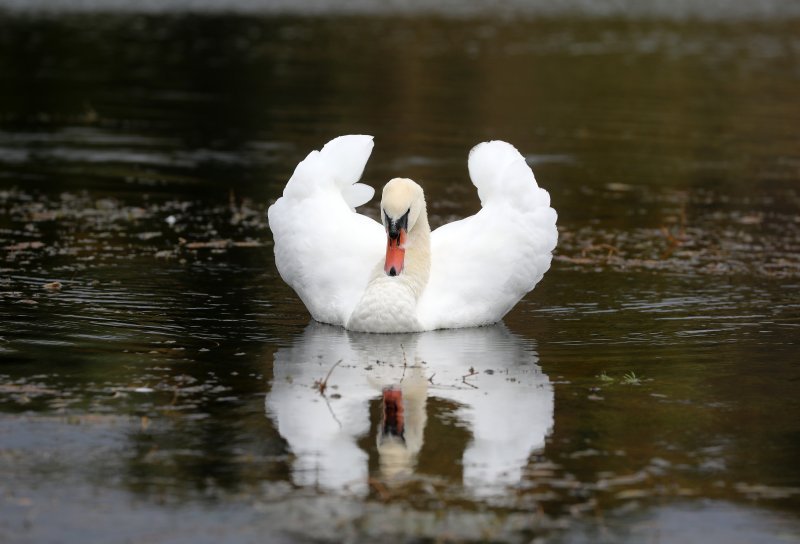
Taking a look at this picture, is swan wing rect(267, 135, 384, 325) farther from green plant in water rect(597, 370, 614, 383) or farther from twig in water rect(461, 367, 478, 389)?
green plant in water rect(597, 370, 614, 383)

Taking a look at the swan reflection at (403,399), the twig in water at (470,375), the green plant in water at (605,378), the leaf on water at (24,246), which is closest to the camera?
the swan reflection at (403,399)

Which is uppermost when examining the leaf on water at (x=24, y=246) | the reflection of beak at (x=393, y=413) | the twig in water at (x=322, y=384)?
the leaf on water at (x=24, y=246)

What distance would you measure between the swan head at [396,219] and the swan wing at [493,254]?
0.42 meters

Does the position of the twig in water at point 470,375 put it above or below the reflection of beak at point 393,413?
above

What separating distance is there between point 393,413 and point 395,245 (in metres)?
2.22

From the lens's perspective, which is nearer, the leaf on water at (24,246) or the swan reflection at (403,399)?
the swan reflection at (403,399)

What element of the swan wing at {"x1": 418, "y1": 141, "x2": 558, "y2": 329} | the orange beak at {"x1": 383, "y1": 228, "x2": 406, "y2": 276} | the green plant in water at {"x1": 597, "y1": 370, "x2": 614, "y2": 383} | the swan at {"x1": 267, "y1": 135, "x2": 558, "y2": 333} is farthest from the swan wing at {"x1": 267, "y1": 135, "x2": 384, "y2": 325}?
the green plant in water at {"x1": 597, "y1": 370, "x2": 614, "y2": 383}

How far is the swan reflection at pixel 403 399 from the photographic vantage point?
23.8 ft

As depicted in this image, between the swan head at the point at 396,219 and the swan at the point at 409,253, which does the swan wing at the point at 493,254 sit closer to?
the swan at the point at 409,253

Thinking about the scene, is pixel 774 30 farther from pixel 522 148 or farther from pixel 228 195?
pixel 228 195

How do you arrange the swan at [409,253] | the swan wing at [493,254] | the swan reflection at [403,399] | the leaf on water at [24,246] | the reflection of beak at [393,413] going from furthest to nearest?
the leaf on water at [24,246] < the swan wing at [493,254] < the swan at [409,253] < the reflection of beak at [393,413] < the swan reflection at [403,399]

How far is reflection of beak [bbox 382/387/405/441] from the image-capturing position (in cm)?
783

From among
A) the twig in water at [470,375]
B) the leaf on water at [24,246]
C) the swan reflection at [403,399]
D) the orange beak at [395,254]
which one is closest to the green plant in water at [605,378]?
the swan reflection at [403,399]

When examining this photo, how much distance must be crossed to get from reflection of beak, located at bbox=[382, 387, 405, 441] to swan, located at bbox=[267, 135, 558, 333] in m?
1.61
